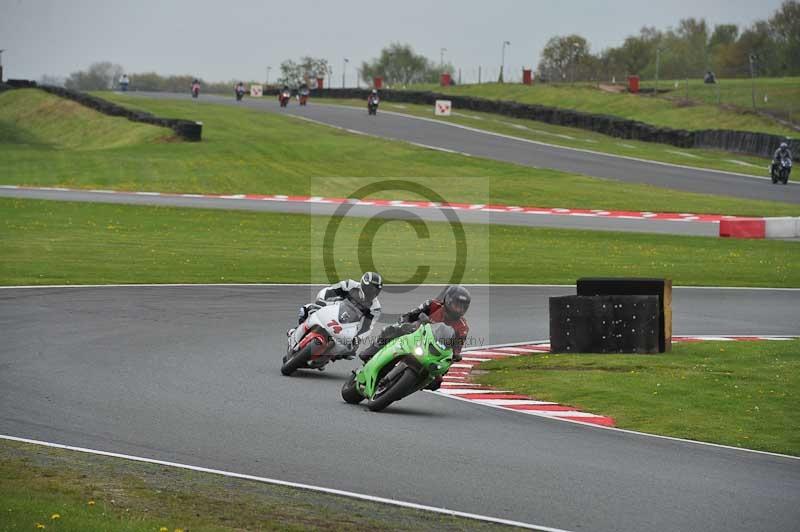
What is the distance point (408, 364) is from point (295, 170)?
3499 cm

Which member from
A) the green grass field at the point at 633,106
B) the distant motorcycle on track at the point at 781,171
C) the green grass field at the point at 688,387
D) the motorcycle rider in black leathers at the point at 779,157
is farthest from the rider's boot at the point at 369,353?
the green grass field at the point at 633,106

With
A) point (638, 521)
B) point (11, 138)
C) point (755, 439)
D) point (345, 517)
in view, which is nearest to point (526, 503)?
point (638, 521)

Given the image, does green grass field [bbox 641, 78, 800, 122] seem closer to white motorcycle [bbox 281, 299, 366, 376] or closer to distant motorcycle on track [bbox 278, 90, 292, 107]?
distant motorcycle on track [bbox 278, 90, 292, 107]

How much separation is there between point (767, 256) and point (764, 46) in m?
95.9

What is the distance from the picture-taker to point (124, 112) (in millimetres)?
60781

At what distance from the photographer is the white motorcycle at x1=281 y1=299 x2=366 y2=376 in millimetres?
13258

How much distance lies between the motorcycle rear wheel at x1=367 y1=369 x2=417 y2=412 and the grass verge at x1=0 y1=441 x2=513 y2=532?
9.45 ft

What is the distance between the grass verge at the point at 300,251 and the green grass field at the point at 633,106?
27.2 meters

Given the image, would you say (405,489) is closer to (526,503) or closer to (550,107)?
(526,503)

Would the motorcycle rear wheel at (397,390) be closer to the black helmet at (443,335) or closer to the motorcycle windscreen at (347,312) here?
the black helmet at (443,335)

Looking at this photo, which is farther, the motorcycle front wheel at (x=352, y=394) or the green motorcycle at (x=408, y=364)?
the motorcycle front wheel at (x=352, y=394)

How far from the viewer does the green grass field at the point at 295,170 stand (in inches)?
1587

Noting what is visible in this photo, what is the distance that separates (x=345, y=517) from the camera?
793 cm

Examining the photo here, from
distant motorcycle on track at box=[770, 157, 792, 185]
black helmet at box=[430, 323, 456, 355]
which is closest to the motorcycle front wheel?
black helmet at box=[430, 323, 456, 355]
